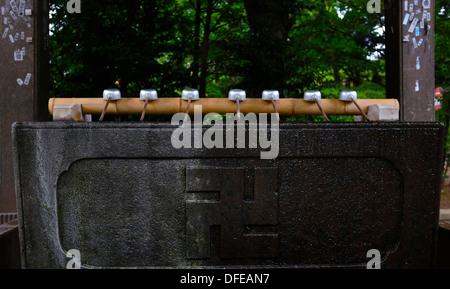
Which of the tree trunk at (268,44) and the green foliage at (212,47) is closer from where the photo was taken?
the green foliage at (212,47)

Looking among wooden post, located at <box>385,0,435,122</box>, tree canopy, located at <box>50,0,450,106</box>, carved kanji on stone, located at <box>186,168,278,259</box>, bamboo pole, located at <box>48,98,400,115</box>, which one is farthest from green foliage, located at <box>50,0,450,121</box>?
carved kanji on stone, located at <box>186,168,278,259</box>

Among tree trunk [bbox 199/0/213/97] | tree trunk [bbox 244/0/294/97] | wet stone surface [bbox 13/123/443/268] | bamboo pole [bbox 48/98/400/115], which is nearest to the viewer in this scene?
wet stone surface [bbox 13/123/443/268]

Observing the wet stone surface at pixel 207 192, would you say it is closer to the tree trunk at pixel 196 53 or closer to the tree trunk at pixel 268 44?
the tree trunk at pixel 268 44

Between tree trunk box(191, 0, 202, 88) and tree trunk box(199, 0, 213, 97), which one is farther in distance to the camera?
tree trunk box(199, 0, 213, 97)

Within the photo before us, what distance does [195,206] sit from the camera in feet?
6.48

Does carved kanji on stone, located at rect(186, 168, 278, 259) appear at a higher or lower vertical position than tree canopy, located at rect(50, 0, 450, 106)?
lower


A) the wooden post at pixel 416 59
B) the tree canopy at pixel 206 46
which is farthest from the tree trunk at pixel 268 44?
the wooden post at pixel 416 59

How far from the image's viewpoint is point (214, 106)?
2604mm

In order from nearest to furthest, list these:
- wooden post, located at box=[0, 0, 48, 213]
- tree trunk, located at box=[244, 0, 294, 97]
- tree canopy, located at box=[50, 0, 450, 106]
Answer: wooden post, located at box=[0, 0, 48, 213] → tree canopy, located at box=[50, 0, 450, 106] → tree trunk, located at box=[244, 0, 294, 97]

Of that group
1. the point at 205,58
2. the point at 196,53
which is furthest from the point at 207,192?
the point at 205,58

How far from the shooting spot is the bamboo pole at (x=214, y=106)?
2.54 metres

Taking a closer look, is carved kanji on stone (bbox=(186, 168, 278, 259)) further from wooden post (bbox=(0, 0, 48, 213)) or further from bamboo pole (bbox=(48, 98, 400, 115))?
wooden post (bbox=(0, 0, 48, 213))

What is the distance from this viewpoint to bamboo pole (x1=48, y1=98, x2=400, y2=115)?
2.54 metres

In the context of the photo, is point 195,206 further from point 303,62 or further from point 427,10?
point 303,62
